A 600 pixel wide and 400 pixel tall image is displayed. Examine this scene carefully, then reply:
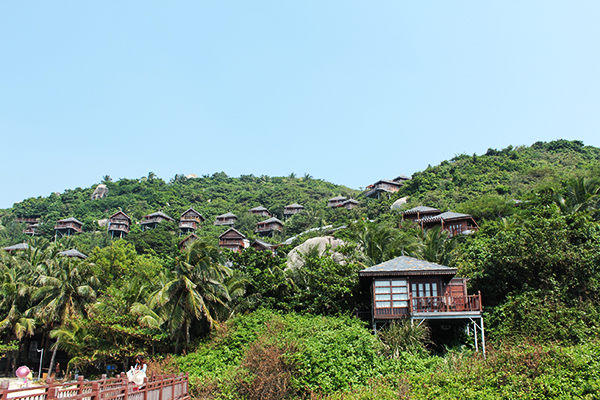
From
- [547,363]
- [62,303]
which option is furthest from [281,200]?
[547,363]

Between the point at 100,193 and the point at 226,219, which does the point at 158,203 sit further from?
the point at 100,193

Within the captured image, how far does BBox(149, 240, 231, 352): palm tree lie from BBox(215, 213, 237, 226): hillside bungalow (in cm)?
5542

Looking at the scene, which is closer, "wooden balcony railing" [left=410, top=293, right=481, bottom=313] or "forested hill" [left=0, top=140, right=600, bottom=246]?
"wooden balcony railing" [left=410, top=293, right=481, bottom=313]

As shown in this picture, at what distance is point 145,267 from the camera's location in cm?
3544

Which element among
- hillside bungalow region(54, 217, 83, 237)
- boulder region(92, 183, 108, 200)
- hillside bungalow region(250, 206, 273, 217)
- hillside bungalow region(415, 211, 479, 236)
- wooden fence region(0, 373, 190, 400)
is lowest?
wooden fence region(0, 373, 190, 400)

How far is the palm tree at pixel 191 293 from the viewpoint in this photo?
2219cm

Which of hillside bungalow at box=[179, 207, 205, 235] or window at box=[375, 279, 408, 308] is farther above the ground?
hillside bungalow at box=[179, 207, 205, 235]

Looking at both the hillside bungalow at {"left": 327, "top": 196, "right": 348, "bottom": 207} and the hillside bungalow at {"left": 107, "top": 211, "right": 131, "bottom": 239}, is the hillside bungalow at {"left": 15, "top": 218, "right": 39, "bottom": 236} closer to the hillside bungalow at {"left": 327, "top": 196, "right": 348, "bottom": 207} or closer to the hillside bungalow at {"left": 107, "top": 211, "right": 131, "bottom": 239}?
the hillside bungalow at {"left": 107, "top": 211, "right": 131, "bottom": 239}

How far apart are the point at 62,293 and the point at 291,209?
2349 inches

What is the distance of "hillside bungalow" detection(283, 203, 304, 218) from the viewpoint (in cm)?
8706

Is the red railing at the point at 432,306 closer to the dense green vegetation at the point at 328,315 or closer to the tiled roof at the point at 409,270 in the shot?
the dense green vegetation at the point at 328,315

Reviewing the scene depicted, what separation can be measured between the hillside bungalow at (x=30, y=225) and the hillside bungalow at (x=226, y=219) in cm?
3226

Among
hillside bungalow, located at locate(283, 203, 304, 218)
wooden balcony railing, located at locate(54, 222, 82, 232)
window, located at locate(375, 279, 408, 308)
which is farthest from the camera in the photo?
hillside bungalow, located at locate(283, 203, 304, 218)

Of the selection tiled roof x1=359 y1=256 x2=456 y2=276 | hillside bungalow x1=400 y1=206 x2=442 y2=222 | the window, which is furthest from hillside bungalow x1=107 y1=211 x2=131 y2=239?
the window
